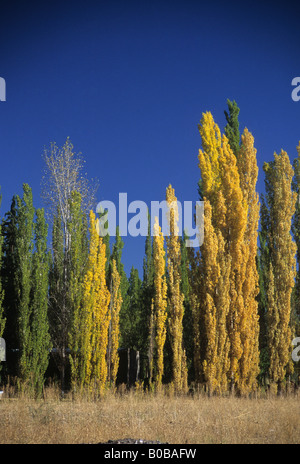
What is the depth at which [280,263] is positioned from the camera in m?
19.0

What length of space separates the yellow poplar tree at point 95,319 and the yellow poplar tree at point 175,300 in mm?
2386

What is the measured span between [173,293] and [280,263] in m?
4.89

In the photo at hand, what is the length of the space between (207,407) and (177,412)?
1.37 meters

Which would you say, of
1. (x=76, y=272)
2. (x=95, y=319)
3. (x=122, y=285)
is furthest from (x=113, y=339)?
(x=122, y=285)

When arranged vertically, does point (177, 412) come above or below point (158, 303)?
below

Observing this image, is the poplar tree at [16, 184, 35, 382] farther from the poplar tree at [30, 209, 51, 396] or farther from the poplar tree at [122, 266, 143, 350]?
the poplar tree at [122, 266, 143, 350]

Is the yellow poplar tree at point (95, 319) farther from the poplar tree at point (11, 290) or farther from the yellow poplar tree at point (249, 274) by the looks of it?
the yellow poplar tree at point (249, 274)

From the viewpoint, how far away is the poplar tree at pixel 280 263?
17844mm

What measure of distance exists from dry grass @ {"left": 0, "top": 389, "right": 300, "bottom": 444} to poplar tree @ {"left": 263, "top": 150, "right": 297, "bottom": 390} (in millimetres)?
4568

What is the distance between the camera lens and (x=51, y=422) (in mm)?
9977

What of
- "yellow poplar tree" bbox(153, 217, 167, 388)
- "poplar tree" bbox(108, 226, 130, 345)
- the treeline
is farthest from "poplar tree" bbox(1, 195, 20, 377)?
"poplar tree" bbox(108, 226, 130, 345)

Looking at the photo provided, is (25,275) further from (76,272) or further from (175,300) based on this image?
(175,300)

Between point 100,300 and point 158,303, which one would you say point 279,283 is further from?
point 100,300
